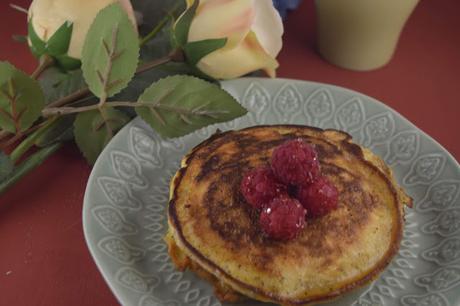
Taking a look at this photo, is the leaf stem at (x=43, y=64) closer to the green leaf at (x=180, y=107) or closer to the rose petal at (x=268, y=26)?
the green leaf at (x=180, y=107)

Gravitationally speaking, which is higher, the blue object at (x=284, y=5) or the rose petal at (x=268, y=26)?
the rose petal at (x=268, y=26)

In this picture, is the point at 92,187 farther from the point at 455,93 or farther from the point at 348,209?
the point at 455,93

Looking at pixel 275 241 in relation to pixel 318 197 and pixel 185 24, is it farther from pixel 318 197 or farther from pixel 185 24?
pixel 185 24

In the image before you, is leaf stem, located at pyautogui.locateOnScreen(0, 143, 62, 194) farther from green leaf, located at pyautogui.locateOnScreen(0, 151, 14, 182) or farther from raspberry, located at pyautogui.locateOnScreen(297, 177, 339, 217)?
raspberry, located at pyautogui.locateOnScreen(297, 177, 339, 217)

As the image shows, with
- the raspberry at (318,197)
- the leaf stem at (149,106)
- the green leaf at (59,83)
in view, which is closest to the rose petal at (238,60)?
the leaf stem at (149,106)

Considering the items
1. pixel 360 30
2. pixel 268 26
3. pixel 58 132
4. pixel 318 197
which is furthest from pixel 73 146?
pixel 360 30

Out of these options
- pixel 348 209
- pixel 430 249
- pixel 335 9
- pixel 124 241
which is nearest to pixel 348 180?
pixel 348 209
